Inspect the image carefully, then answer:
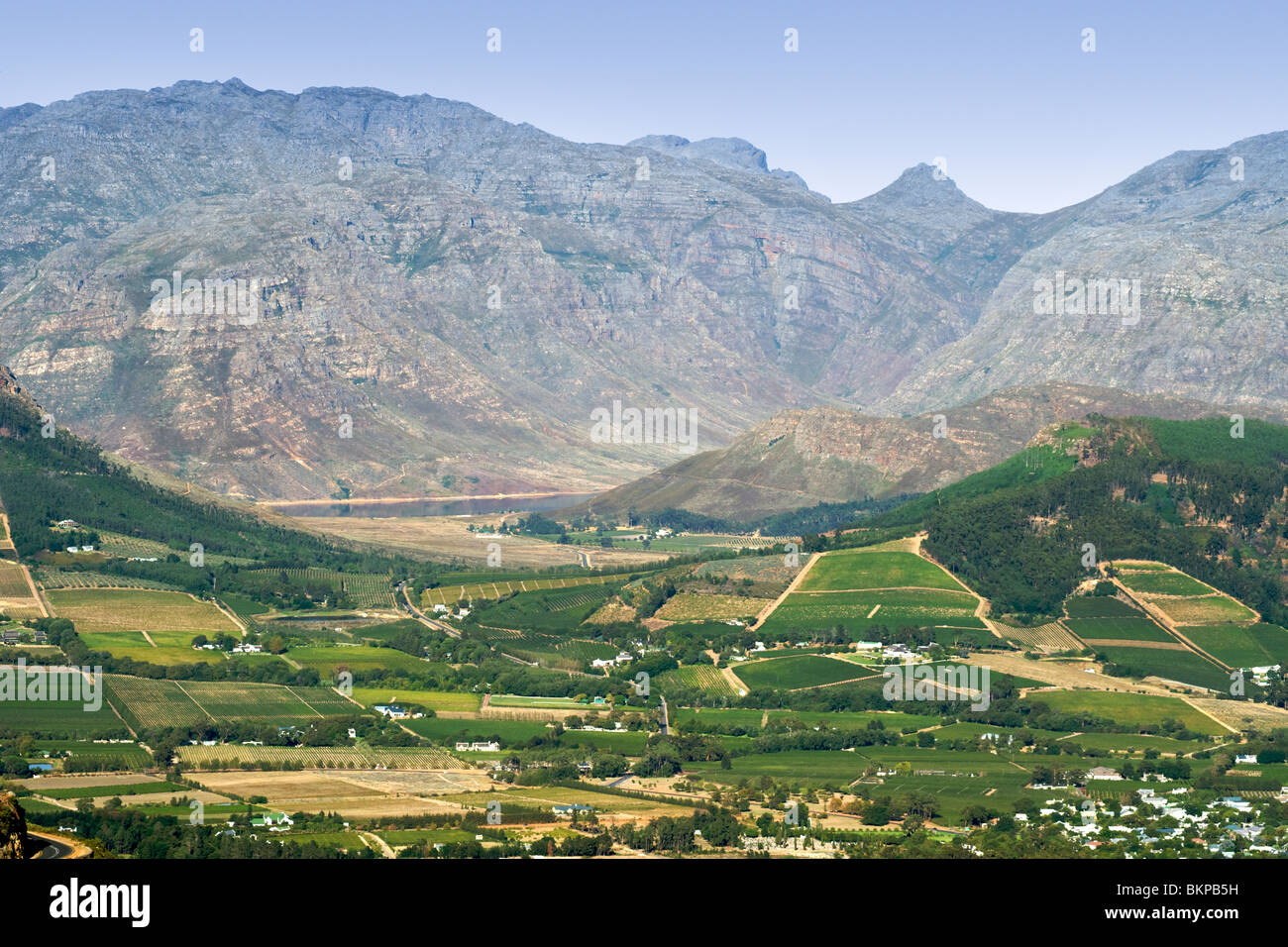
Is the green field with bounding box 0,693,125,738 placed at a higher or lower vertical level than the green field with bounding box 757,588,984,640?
lower

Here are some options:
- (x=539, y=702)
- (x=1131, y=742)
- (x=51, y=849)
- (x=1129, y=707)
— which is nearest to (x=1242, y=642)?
(x=1129, y=707)

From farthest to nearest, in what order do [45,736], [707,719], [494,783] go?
1. [707,719]
2. [45,736]
3. [494,783]

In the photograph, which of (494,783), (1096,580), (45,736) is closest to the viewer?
(494,783)

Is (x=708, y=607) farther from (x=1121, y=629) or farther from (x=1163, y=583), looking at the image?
(x=1163, y=583)

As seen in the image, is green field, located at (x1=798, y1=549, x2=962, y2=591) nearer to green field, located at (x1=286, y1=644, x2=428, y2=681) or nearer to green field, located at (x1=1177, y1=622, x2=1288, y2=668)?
green field, located at (x1=1177, y1=622, x2=1288, y2=668)

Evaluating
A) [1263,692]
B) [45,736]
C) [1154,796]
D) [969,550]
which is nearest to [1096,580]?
[969,550]

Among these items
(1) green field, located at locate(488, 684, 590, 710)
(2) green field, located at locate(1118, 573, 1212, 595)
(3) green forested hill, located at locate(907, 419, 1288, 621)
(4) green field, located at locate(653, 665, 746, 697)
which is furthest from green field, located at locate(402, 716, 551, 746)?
(2) green field, located at locate(1118, 573, 1212, 595)
